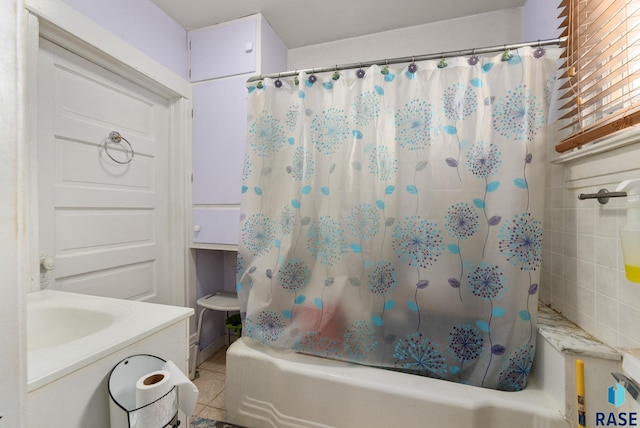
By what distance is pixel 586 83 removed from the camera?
97cm

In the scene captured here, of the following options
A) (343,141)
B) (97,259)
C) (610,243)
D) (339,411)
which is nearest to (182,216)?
(97,259)

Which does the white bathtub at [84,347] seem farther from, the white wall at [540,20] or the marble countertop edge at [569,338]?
the white wall at [540,20]

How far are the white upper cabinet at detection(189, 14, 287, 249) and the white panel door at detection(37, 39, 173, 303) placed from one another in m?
0.24

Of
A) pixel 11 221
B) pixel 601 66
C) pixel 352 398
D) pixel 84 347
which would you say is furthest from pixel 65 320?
pixel 601 66

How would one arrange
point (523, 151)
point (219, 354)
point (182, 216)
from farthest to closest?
point (219, 354), point (182, 216), point (523, 151)

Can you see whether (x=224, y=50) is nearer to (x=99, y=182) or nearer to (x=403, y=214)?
(x=99, y=182)

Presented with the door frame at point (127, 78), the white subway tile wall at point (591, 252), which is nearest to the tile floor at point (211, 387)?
the door frame at point (127, 78)

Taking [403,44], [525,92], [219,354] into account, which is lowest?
[219,354]

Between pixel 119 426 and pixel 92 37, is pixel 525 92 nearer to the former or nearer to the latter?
pixel 119 426

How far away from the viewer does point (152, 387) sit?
0.66 meters

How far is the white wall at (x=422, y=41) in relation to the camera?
5.53 ft

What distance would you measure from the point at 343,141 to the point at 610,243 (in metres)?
1.06

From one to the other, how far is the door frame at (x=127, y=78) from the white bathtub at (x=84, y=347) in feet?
1.02

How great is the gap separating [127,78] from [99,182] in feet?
2.06
